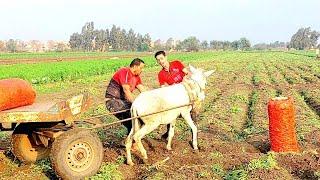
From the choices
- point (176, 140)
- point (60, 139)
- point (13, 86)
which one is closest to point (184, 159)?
point (176, 140)

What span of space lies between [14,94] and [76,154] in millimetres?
1254

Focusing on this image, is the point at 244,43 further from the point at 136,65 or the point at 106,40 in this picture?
the point at 136,65

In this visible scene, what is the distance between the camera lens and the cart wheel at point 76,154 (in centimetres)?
625

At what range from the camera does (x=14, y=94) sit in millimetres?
6480

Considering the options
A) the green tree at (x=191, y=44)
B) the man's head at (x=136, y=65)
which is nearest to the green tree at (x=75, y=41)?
the green tree at (x=191, y=44)

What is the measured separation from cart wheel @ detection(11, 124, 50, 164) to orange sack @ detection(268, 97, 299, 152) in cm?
413

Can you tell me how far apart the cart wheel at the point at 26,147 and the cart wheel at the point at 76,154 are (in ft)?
3.79

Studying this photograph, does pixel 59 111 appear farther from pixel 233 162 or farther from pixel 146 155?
pixel 233 162

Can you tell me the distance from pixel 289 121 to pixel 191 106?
181cm

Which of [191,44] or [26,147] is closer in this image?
[26,147]

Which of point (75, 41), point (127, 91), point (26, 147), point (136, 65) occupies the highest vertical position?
point (136, 65)

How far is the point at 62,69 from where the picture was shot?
29828 mm

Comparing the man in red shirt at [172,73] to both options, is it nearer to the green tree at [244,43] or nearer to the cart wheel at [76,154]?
the cart wheel at [76,154]

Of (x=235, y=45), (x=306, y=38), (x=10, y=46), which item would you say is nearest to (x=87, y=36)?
(x=10, y=46)
